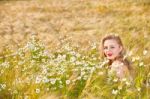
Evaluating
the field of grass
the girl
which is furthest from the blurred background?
the girl

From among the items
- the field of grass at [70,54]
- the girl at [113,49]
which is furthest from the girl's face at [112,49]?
the field of grass at [70,54]

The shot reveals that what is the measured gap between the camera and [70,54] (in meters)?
5.12

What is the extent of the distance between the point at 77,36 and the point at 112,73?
130 inches

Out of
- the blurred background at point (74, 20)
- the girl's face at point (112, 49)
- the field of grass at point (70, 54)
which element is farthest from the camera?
the blurred background at point (74, 20)

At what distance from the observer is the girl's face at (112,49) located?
16.4 feet

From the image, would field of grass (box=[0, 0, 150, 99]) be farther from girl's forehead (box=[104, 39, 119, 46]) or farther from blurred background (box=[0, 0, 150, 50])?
girl's forehead (box=[104, 39, 119, 46])

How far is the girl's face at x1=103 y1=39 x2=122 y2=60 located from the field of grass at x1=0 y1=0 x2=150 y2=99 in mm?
113

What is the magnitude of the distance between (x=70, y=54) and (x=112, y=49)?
0.42 meters

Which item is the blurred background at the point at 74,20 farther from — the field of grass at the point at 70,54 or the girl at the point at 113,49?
the girl at the point at 113,49

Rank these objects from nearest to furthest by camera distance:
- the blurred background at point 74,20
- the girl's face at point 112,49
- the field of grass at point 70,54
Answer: the field of grass at point 70,54 → the girl's face at point 112,49 → the blurred background at point 74,20

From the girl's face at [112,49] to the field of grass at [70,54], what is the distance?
0.11 meters

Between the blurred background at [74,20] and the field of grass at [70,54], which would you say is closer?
the field of grass at [70,54]

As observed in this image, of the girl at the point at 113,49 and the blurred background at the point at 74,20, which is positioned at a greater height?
the blurred background at the point at 74,20

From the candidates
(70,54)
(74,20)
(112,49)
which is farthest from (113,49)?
(74,20)
